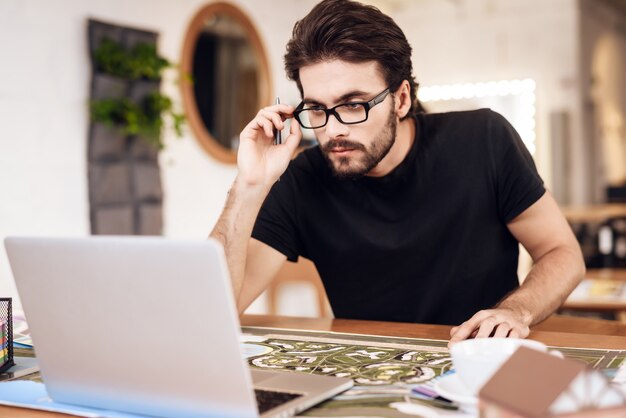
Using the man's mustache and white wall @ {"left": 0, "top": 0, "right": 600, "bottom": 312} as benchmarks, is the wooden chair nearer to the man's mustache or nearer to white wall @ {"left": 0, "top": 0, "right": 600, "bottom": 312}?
white wall @ {"left": 0, "top": 0, "right": 600, "bottom": 312}

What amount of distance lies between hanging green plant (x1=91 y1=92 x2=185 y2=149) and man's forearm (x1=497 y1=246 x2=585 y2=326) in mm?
2294

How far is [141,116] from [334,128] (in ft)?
7.04

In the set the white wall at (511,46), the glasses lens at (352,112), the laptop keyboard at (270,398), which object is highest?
the white wall at (511,46)

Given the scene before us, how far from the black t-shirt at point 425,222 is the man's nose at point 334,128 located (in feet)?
0.70

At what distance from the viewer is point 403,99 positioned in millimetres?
1838

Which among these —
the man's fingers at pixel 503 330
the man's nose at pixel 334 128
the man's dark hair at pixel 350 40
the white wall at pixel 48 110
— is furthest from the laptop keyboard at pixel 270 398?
the white wall at pixel 48 110

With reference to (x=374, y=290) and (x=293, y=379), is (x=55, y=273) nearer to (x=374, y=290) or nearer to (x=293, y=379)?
(x=293, y=379)

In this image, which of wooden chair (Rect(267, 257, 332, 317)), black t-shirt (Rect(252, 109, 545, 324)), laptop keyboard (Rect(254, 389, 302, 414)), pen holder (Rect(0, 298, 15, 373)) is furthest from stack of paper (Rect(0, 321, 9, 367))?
wooden chair (Rect(267, 257, 332, 317))

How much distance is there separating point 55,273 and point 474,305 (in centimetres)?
117

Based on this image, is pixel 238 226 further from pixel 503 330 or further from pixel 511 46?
pixel 511 46

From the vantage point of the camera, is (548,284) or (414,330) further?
(548,284)

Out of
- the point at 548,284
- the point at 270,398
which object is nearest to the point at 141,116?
the point at 548,284

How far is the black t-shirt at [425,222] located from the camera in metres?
1.79

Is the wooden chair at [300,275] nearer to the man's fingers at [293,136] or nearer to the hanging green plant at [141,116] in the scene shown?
the hanging green plant at [141,116]
